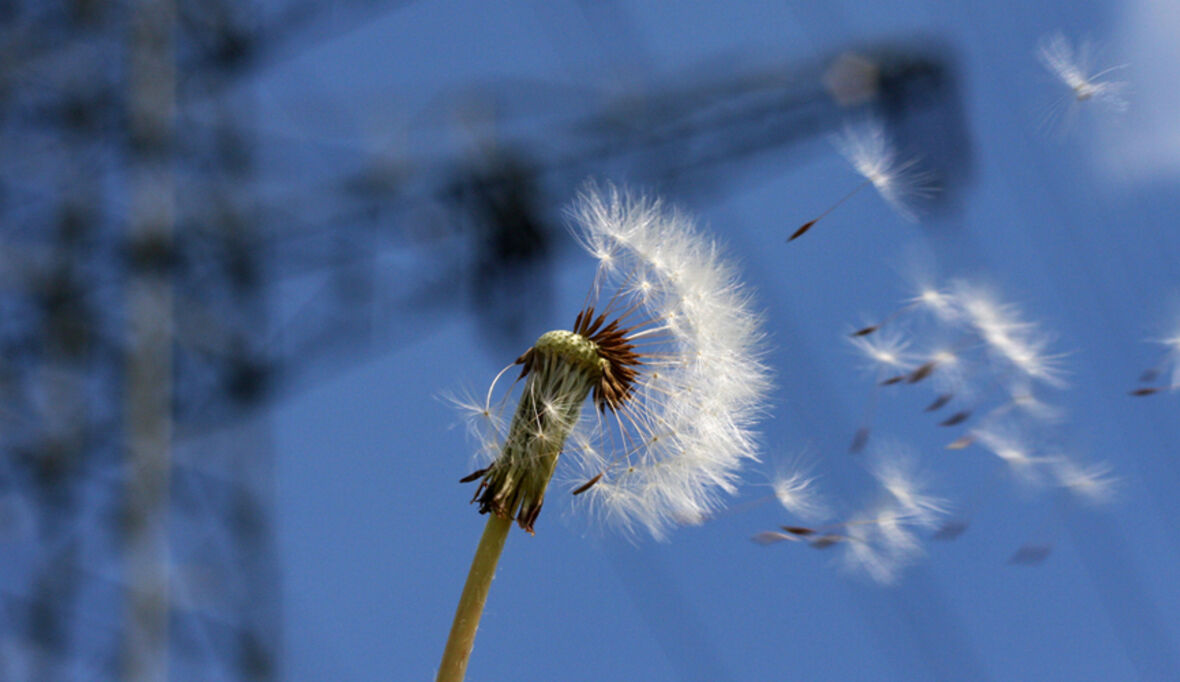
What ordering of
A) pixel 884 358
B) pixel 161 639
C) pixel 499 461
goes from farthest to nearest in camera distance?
pixel 161 639, pixel 884 358, pixel 499 461

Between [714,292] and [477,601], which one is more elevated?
[714,292]

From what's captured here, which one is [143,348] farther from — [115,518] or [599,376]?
[599,376]

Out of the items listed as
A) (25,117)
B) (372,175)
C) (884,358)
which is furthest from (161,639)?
(884,358)

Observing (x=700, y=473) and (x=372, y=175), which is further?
(x=372, y=175)

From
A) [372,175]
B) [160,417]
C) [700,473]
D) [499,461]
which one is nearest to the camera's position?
[499,461]

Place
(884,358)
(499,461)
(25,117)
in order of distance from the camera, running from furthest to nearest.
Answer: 1. (25,117)
2. (884,358)
3. (499,461)

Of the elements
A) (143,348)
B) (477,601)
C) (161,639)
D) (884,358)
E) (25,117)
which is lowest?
(477,601)

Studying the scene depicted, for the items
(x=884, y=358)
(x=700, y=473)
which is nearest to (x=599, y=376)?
(x=700, y=473)

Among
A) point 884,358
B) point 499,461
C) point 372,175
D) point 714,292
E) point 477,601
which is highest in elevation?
point 372,175

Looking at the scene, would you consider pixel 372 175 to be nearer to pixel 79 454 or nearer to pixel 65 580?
pixel 79 454
